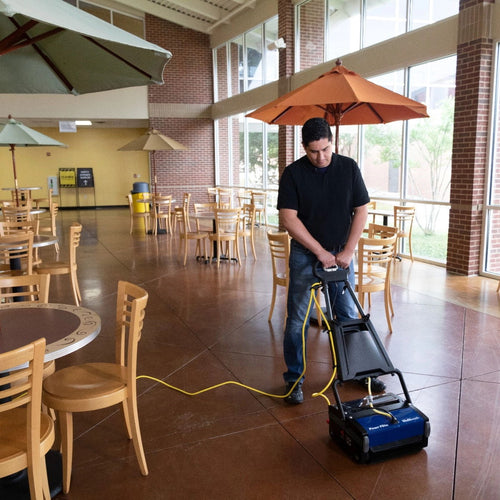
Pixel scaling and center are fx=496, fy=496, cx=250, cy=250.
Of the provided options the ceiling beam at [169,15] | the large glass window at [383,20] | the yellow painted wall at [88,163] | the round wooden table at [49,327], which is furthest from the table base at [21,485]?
the yellow painted wall at [88,163]

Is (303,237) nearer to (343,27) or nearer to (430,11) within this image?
(430,11)

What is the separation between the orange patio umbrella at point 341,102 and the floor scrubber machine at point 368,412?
211 centimetres

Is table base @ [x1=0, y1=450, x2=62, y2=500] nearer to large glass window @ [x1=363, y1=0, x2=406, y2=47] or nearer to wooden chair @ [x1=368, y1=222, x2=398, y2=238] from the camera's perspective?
wooden chair @ [x1=368, y1=222, x2=398, y2=238]

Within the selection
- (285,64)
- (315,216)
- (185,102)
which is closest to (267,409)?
(315,216)

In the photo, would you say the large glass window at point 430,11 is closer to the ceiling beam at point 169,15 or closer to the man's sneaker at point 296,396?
the man's sneaker at point 296,396

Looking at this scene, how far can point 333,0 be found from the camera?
1017 centimetres

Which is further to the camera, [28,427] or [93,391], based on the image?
[93,391]

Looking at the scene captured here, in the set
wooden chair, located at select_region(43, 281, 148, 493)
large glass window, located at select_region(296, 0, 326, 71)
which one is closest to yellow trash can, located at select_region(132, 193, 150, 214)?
large glass window, located at select_region(296, 0, 326, 71)

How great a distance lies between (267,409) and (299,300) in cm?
76

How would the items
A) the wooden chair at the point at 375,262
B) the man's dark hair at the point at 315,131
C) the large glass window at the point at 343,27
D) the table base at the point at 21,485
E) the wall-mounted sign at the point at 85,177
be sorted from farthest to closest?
1. the wall-mounted sign at the point at 85,177
2. the large glass window at the point at 343,27
3. the wooden chair at the point at 375,262
4. the man's dark hair at the point at 315,131
5. the table base at the point at 21,485

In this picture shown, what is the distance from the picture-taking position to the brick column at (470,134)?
22.2ft

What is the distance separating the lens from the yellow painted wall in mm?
19453

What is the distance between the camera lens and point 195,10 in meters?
14.3

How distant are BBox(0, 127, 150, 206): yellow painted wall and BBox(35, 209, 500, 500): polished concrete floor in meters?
14.6
